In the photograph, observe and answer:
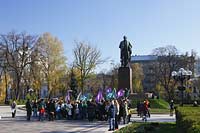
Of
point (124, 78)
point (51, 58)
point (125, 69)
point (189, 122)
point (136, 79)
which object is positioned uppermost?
point (51, 58)

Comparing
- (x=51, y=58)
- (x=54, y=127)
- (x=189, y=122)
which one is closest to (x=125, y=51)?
(x=54, y=127)

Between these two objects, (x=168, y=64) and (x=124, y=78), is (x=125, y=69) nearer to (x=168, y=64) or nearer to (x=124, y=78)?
(x=124, y=78)

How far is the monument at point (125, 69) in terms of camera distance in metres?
42.0

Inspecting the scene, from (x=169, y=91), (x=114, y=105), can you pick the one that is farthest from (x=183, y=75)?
(x=169, y=91)

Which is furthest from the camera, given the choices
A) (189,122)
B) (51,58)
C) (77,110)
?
(51,58)

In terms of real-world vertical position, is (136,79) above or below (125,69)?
above

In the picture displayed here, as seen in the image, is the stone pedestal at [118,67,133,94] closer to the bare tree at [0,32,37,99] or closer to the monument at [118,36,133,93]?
the monument at [118,36,133,93]

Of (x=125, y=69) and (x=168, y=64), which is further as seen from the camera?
(x=168, y=64)

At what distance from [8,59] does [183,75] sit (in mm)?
39126

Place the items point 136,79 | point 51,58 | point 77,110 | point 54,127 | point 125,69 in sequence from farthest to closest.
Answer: point 136,79, point 51,58, point 125,69, point 77,110, point 54,127

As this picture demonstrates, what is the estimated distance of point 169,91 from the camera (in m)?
78.4

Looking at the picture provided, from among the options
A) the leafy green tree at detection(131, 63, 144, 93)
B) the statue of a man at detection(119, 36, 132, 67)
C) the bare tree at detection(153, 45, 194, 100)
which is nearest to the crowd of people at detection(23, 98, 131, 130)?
the statue of a man at detection(119, 36, 132, 67)

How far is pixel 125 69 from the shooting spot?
4219 cm

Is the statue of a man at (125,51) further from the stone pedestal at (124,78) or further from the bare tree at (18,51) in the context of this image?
the bare tree at (18,51)
